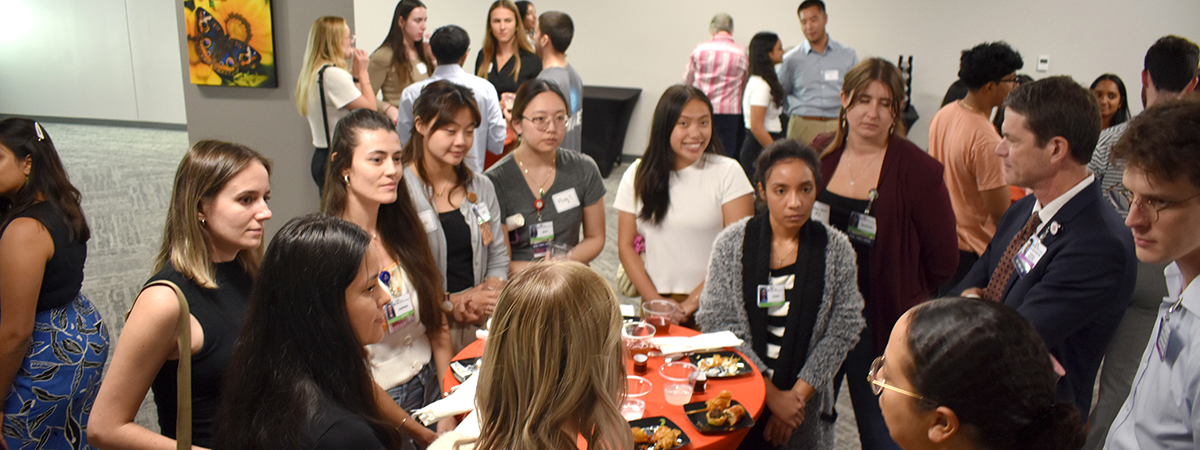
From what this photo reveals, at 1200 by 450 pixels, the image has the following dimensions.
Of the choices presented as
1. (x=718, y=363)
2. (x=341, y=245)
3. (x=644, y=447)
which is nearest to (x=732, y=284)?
(x=718, y=363)

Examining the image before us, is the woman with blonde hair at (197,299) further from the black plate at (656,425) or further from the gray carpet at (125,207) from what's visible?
the gray carpet at (125,207)

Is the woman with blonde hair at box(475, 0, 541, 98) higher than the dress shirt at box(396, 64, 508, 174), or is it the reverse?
the woman with blonde hair at box(475, 0, 541, 98)

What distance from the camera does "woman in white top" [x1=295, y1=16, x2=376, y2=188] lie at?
4.12 metres

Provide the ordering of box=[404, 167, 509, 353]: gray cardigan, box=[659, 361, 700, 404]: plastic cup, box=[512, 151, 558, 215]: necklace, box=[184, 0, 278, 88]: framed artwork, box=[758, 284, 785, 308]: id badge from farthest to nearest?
A: 1. box=[184, 0, 278, 88]: framed artwork
2. box=[512, 151, 558, 215]: necklace
3. box=[404, 167, 509, 353]: gray cardigan
4. box=[758, 284, 785, 308]: id badge
5. box=[659, 361, 700, 404]: plastic cup

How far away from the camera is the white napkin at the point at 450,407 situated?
5.75 ft

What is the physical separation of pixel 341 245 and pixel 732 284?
55.6 inches

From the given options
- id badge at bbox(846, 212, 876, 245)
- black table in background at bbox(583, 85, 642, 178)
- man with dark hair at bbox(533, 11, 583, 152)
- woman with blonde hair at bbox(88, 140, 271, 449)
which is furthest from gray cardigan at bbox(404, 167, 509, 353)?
black table in background at bbox(583, 85, 642, 178)

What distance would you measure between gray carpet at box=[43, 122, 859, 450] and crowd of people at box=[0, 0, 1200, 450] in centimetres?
107

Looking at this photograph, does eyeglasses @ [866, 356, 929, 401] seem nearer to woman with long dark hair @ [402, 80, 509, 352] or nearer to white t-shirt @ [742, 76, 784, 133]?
woman with long dark hair @ [402, 80, 509, 352]

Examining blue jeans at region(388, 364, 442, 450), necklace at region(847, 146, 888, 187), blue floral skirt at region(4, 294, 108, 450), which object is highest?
necklace at region(847, 146, 888, 187)

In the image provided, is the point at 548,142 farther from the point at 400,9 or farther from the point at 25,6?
the point at 25,6

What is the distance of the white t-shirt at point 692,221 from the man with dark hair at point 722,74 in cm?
Result: 326

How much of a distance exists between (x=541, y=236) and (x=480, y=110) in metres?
1.42

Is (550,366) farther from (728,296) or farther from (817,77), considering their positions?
(817,77)
